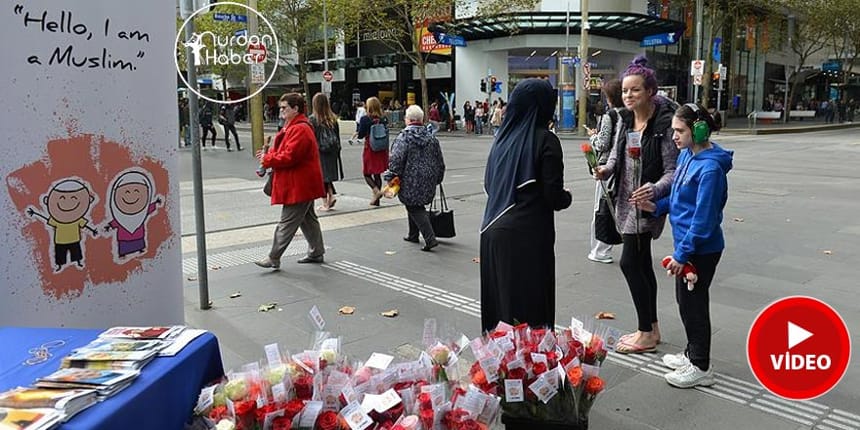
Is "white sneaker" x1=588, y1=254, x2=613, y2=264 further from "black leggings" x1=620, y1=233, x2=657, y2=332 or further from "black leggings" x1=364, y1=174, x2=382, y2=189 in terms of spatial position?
"black leggings" x1=364, y1=174, x2=382, y2=189

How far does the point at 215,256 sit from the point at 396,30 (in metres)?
29.5

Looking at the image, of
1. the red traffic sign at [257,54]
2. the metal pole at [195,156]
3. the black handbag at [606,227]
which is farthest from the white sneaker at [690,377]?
the red traffic sign at [257,54]

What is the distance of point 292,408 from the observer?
2189 millimetres

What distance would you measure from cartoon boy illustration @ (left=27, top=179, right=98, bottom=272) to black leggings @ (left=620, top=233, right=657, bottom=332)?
3.10 metres

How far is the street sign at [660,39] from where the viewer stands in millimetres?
35781

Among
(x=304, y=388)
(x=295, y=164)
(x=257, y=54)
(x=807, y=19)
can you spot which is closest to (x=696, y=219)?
(x=304, y=388)

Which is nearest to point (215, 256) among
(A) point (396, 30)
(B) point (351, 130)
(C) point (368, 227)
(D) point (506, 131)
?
(C) point (368, 227)

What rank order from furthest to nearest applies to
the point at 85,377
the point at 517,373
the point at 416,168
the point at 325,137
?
the point at 325,137
the point at 416,168
the point at 517,373
the point at 85,377

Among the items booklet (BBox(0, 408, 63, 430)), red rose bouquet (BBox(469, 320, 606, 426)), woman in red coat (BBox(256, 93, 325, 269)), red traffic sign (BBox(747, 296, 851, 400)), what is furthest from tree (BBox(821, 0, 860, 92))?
booklet (BBox(0, 408, 63, 430))

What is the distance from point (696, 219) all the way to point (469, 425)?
6.63 ft

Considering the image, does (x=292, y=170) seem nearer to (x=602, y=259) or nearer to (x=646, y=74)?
(x=602, y=259)

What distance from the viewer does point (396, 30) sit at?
115 ft

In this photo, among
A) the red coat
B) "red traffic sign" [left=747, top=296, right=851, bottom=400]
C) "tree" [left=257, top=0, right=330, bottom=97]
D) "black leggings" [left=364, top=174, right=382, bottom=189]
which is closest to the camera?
"red traffic sign" [left=747, top=296, right=851, bottom=400]

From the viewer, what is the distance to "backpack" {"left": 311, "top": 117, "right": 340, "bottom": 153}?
1012cm
